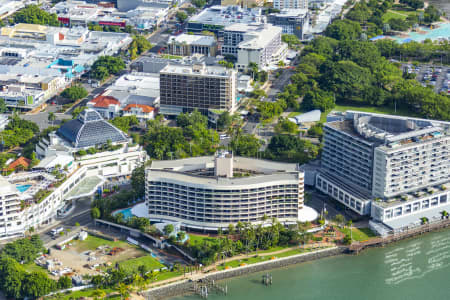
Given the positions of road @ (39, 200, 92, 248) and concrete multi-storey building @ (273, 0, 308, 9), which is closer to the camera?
road @ (39, 200, 92, 248)

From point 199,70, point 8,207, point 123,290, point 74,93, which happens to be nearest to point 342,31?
point 199,70

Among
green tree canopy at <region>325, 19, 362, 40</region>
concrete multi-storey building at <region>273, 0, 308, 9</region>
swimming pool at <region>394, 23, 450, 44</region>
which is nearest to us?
green tree canopy at <region>325, 19, 362, 40</region>

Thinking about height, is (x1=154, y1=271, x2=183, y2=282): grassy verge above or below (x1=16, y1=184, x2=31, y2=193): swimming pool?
below

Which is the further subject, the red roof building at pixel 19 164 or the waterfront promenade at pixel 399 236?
the red roof building at pixel 19 164

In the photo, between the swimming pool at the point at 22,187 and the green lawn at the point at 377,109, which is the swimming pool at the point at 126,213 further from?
the green lawn at the point at 377,109

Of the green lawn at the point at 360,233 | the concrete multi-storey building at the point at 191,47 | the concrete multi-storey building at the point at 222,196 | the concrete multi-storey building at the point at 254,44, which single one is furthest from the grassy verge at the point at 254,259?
the concrete multi-storey building at the point at 191,47

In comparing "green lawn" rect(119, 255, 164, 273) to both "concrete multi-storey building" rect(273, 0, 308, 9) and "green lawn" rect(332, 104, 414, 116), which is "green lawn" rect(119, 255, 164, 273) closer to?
"green lawn" rect(332, 104, 414, 116)

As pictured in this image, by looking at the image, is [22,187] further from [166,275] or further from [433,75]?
[433,75]

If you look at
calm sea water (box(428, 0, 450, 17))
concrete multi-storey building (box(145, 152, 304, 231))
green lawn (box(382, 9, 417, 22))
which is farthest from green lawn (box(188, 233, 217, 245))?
calm sea water (box(428, 0, 450, 17))
